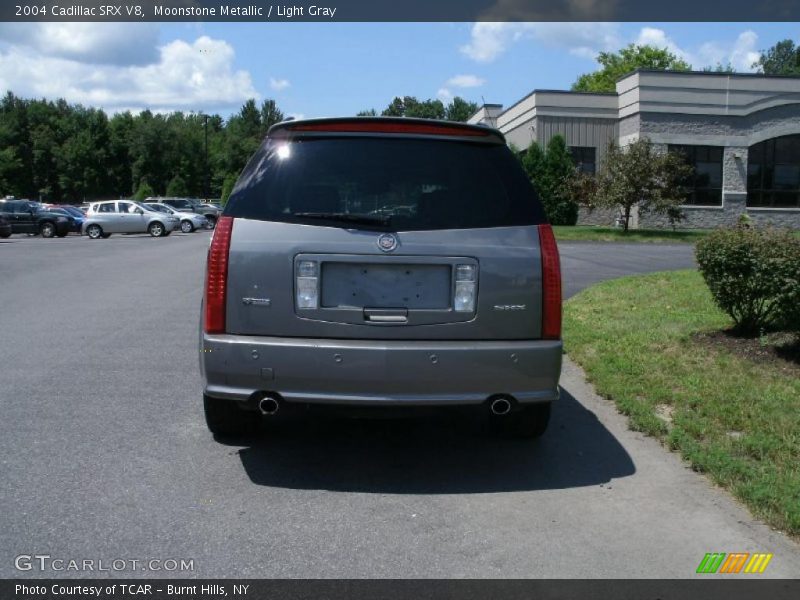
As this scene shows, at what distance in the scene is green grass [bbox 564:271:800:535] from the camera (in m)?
4.54

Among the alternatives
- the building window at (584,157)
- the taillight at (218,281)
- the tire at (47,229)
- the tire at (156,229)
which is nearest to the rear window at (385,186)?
the taillight at (218,281)

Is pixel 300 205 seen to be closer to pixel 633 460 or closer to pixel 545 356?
pixel 545 356

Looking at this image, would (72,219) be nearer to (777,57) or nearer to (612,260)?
(612,260)

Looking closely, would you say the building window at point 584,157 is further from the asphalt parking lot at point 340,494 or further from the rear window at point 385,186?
the rear window at point 385,186

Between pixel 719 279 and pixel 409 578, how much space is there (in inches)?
209

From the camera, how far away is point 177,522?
4.00m

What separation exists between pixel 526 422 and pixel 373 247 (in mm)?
1742

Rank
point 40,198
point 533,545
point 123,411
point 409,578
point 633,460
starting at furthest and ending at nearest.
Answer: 1. point 40,198
2. point 123,411
3. point 633,460
4. point 533,545
5. point 409,578

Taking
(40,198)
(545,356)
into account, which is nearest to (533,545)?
(545,356)

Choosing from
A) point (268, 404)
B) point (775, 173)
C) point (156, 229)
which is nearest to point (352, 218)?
point (268, 404)

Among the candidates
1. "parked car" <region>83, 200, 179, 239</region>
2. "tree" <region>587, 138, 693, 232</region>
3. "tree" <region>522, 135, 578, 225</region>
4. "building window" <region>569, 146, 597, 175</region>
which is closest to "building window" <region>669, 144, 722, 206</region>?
"building window" <region>569, 146, 597, 175</region>

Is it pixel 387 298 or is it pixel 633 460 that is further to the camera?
pixel 633 460

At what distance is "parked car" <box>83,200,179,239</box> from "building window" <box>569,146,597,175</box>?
20481 mm

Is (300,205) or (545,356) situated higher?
(300,205)
